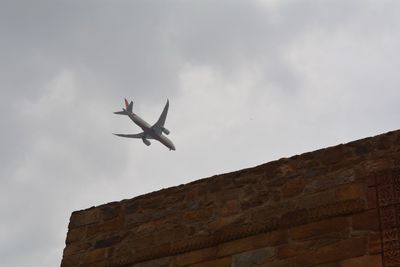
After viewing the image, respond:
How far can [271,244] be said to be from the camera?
17.8 ft

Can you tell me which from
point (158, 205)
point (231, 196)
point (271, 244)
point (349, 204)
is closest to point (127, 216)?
point (158, 205)

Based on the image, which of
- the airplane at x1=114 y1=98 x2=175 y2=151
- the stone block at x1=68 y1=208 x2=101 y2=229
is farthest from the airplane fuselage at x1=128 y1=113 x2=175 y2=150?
the stone block at x1=68 y1=208 x2=101 y2=229

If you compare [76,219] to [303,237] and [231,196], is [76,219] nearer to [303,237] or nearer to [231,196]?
[231,196]

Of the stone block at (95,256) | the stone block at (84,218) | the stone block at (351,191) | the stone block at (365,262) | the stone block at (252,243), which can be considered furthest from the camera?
the stone block at (84,218)

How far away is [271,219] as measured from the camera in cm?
555

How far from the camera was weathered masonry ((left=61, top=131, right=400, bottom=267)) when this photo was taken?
511 centimetres

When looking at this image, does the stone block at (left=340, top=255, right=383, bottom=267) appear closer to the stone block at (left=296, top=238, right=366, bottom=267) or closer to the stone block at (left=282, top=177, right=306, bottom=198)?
the stone block at (left=296, top=238, right=366, bottom=267)

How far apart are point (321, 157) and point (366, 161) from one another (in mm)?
373

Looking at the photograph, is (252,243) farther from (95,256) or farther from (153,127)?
Result: (153,127)

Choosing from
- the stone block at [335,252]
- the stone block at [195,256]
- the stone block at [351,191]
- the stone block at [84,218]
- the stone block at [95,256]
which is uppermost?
the stone block at [84,218]

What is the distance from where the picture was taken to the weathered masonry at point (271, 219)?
5.11 metres

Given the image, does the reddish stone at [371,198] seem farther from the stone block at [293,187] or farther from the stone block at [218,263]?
the stone block at [218,263]

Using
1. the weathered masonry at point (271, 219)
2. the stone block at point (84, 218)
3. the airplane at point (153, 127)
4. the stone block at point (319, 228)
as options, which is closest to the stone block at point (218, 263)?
the weathered masonry at point (271, 219)

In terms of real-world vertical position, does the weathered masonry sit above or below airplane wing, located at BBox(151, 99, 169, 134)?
below
